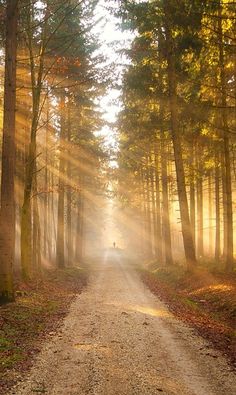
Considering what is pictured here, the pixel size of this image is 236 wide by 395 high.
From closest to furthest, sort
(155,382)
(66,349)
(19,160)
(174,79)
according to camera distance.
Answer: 1. (155,382)
2. (66,349)
3. (174,79)
4. (19,160)

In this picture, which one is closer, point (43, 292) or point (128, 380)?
point (128, 380)

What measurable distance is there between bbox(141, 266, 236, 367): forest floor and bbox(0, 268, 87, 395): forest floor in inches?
144

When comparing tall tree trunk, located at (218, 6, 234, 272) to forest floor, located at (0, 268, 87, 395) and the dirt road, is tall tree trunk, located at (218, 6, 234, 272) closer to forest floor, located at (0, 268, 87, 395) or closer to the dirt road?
the dirt road

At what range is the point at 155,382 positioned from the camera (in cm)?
611

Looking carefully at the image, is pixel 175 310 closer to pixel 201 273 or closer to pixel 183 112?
pixel 201 273

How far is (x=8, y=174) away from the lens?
11.6 meters

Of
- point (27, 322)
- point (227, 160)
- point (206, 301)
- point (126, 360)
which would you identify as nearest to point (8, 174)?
point (27, 322)

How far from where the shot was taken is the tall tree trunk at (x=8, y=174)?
11.3m

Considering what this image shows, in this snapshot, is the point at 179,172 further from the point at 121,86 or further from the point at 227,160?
the point at 121,86

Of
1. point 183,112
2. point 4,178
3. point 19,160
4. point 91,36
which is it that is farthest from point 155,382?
point 91,36

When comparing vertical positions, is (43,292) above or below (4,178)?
below

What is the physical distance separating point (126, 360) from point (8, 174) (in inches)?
264

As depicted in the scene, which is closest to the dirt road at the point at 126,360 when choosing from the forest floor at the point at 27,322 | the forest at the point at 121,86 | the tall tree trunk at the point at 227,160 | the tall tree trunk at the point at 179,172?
the forest floor at the point at 27,322

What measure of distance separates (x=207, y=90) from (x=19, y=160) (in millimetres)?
10396
